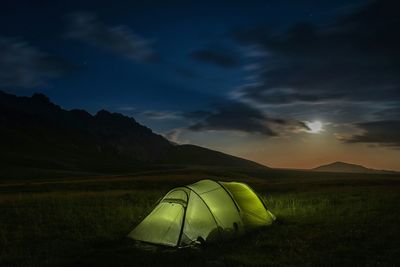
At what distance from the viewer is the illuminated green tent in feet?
53.0

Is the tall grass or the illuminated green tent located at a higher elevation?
the illuminated green tent

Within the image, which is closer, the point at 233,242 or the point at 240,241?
the point at 233,242

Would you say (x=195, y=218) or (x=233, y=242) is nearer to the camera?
(x=233, y=242)

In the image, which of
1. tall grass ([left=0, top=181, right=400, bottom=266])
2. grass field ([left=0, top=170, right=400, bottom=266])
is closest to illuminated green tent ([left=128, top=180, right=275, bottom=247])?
grass field ([left=0, top=170, right=400, bottom=266])

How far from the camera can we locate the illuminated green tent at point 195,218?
16.1 m

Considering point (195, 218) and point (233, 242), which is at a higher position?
point (195, 218)

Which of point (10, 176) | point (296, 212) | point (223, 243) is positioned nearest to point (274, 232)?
point (223, 243)

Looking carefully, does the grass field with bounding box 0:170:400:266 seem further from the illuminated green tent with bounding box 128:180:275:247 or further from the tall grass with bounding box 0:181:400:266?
the illuminated green tent with bounding box 128:180:275:247

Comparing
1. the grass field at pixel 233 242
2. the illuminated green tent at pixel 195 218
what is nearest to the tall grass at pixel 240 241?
the grass field at pixel 233 242

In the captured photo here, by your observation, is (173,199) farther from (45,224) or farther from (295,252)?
(45,224)

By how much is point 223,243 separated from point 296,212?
8.98 metres

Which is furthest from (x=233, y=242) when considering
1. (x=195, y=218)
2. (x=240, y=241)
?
(x=195, y=218)

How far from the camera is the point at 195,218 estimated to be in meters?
16.6

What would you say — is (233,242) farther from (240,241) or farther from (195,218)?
(195,218)
